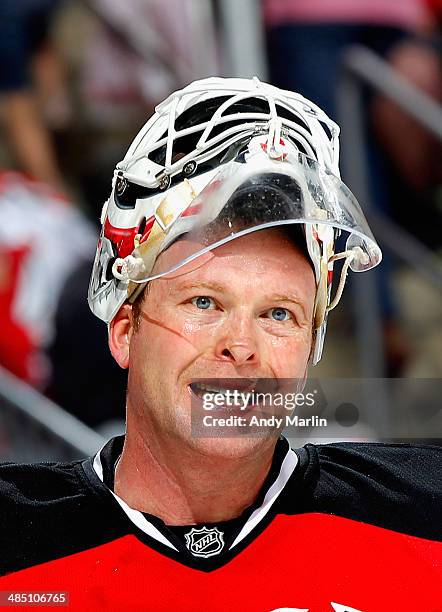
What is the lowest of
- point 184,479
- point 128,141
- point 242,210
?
point 128,141

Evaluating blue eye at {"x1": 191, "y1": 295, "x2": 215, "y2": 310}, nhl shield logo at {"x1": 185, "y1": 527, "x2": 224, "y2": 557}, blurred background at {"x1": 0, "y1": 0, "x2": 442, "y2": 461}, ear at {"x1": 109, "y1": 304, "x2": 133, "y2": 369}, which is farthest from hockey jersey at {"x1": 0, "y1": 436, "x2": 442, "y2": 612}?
blurred background at {"x1": 0, "y1": 0, "x2": 442, "y2": 461}

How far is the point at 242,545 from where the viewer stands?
7.56ft

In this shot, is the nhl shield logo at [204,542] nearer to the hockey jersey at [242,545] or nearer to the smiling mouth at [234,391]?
the hockey jersey at [242,545]

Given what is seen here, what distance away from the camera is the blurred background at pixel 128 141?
16.6 feet

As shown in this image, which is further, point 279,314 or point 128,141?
point 128,141

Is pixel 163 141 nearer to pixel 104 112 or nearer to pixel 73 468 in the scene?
pixel 73 468

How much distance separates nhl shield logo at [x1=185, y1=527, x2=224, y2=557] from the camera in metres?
Answer: 2.28

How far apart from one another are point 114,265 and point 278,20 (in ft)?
11.6

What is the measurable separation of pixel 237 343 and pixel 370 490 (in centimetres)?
50

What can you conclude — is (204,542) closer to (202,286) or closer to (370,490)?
(370,490)

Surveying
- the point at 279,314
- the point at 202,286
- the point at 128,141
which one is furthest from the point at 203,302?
the point at 128,141

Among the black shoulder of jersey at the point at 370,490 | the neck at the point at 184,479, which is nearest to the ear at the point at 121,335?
the neck at the point at 184,479

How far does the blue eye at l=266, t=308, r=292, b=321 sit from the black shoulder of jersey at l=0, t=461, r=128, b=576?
0.49m

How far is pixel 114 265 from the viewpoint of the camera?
227 cm
